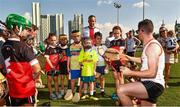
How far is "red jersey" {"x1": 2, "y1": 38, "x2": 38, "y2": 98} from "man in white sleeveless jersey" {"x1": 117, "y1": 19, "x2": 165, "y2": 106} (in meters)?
1.58

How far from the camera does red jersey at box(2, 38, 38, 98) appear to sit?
566 centimetres

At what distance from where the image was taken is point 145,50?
20.8ft

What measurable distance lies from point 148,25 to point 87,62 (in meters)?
4.31

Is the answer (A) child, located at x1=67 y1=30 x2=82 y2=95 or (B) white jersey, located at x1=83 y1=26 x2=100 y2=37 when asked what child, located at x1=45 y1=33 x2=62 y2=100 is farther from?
(B) white jersey, located at x1=83 y1=26 x2=100 y2=37

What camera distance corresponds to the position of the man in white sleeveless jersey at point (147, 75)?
607 cm

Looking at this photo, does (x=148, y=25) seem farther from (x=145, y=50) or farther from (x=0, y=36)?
(x=0, y=36)

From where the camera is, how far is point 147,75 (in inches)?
237

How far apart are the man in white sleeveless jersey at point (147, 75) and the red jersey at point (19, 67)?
5.17 ft

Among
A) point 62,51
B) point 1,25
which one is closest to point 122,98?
point 1,25

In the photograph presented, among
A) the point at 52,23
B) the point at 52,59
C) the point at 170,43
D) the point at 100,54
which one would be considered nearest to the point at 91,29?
the point at 100,54

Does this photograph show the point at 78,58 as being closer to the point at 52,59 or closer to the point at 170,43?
the point at 52,59

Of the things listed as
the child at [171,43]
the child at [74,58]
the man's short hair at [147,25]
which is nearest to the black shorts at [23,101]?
the man's short hair at [147,25]

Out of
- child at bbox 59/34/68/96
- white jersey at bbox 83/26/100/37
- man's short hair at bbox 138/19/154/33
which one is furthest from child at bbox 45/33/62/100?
man's short hair at bbox 138/19/154/33

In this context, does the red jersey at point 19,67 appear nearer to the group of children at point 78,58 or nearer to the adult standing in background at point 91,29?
the group of children at point 78,58
